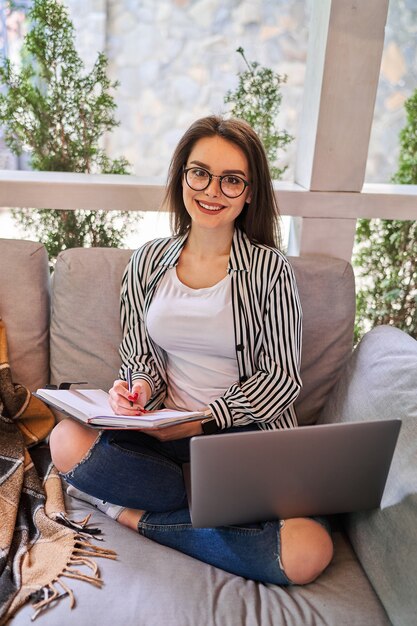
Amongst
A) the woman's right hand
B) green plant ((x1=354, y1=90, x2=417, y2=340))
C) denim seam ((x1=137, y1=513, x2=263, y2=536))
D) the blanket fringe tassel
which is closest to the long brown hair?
the woman's right hand

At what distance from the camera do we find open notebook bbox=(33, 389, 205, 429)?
127 centimetres

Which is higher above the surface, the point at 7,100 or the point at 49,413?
the point at 7,100

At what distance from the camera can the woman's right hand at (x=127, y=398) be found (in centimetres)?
143

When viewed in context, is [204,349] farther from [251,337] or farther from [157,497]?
[157,497]

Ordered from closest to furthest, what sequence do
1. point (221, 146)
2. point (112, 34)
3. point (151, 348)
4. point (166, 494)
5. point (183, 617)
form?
point (183, 617)
point (166, 494)
point (221, 146)
point (151, 348)
point (112, 34)

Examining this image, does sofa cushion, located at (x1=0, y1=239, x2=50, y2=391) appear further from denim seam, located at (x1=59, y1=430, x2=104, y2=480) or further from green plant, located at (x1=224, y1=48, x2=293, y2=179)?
green plant, located at (x1=224, y1=48, x2=293, y2=179)

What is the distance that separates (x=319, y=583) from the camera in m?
1.34

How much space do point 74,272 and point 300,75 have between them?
109cm

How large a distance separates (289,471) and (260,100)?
1.29 metres

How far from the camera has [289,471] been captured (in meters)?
1.23

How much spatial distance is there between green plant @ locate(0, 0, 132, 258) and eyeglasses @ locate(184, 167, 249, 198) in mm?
587

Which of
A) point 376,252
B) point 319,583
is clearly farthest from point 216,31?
point 319,583

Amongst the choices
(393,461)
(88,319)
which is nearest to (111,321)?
(88,319)

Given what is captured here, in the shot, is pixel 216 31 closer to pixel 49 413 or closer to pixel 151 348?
pixel 151 348
